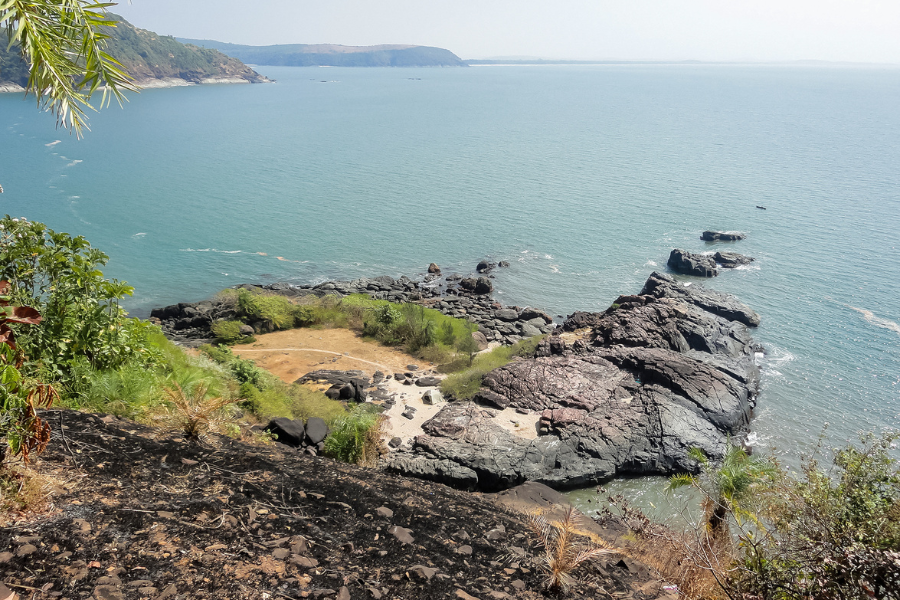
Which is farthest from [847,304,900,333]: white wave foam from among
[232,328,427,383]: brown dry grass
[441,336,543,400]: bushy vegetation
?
[232,328,427,383]: brown dry grass

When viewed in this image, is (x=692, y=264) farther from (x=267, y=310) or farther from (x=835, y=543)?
(x=835, y=543)

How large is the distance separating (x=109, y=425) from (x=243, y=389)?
908 cm

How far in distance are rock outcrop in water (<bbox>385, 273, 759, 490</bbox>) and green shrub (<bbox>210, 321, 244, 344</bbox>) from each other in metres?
13.8

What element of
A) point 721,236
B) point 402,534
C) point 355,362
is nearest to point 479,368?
point 355,362

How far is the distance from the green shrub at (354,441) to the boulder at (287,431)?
81 centimetres

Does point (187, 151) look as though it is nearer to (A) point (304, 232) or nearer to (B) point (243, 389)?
(A) point (304, 232)

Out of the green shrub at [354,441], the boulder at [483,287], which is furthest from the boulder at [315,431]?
the boulder at [483,287]

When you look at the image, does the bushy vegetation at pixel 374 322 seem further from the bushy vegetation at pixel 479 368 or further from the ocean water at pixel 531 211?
the ocean water at pixel 531 211

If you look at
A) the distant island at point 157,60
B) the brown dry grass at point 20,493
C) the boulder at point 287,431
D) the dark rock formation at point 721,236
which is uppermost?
the distant island at point 157,60

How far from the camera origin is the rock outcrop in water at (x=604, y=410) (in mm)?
17641

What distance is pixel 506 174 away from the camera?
75688 millimetres

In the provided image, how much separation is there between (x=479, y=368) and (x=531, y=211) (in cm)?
3861

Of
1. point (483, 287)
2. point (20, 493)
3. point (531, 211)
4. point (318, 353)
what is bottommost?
point (483, 287)

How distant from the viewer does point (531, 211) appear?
59.5 m
